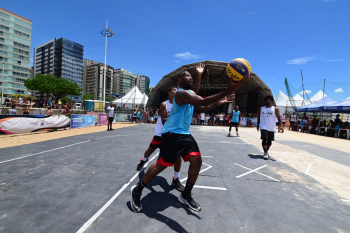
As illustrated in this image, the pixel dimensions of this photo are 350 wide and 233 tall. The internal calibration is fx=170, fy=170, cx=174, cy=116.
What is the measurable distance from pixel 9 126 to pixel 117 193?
10.6 m

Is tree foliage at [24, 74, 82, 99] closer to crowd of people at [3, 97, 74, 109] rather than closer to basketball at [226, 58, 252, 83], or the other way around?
crowd of people at [3, 97, 74, 109]

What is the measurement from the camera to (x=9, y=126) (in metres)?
9.44

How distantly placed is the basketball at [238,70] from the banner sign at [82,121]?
14405 mm

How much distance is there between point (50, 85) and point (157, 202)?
2712 inches

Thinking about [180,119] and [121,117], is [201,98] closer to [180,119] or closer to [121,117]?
[180,119]

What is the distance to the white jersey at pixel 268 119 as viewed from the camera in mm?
5633

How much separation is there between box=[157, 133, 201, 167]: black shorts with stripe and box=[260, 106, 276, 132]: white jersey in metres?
4.25

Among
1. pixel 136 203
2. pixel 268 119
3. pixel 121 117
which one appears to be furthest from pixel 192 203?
pixel 121 117

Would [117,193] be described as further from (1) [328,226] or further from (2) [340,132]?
(2) [340,132]

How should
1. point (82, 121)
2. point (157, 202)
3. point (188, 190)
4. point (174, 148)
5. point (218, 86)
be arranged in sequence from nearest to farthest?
1. point (174, 148)
2. point (188, 190)
3. point (157, 202)
4. point (82, 121)
5. point (218, 86)

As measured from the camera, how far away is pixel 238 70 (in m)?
2.42

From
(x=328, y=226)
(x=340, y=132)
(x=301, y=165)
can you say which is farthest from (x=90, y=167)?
(x=340, y=132)

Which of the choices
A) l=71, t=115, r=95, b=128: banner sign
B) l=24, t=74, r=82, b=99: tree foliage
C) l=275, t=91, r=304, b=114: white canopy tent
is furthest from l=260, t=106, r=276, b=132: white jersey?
l=24, t=74, r=82, b=99: tree foliage

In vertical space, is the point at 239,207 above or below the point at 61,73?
below
